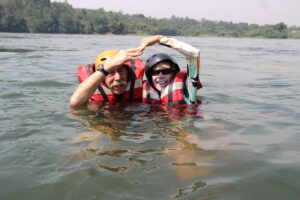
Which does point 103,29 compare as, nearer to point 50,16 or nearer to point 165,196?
point 50,16

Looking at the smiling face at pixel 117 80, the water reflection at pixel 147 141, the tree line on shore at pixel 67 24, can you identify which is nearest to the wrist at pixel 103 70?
the smiling face at pixel 117 80

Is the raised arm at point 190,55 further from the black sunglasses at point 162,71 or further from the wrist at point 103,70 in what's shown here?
the wrist at point 103,70

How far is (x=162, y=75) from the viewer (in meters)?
6.04

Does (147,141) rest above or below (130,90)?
below

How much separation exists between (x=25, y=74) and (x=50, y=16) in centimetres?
8530

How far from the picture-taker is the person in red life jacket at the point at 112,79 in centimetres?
534

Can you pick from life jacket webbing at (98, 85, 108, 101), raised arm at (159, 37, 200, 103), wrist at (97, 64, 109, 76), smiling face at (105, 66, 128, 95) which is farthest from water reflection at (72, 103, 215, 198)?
wrist at (97, 64, 109, 76)

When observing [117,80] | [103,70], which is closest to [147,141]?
[103,70]

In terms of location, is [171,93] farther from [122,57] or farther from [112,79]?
[122,57]

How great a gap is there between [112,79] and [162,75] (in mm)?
736

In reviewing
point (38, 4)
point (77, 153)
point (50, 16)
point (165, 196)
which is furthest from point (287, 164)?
point (38, 4)

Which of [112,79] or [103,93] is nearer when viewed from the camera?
[112,79]

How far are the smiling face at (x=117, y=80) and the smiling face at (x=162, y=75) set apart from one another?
16.4 inches

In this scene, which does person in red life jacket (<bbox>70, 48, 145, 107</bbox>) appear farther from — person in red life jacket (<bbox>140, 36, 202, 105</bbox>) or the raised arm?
the raised arm
